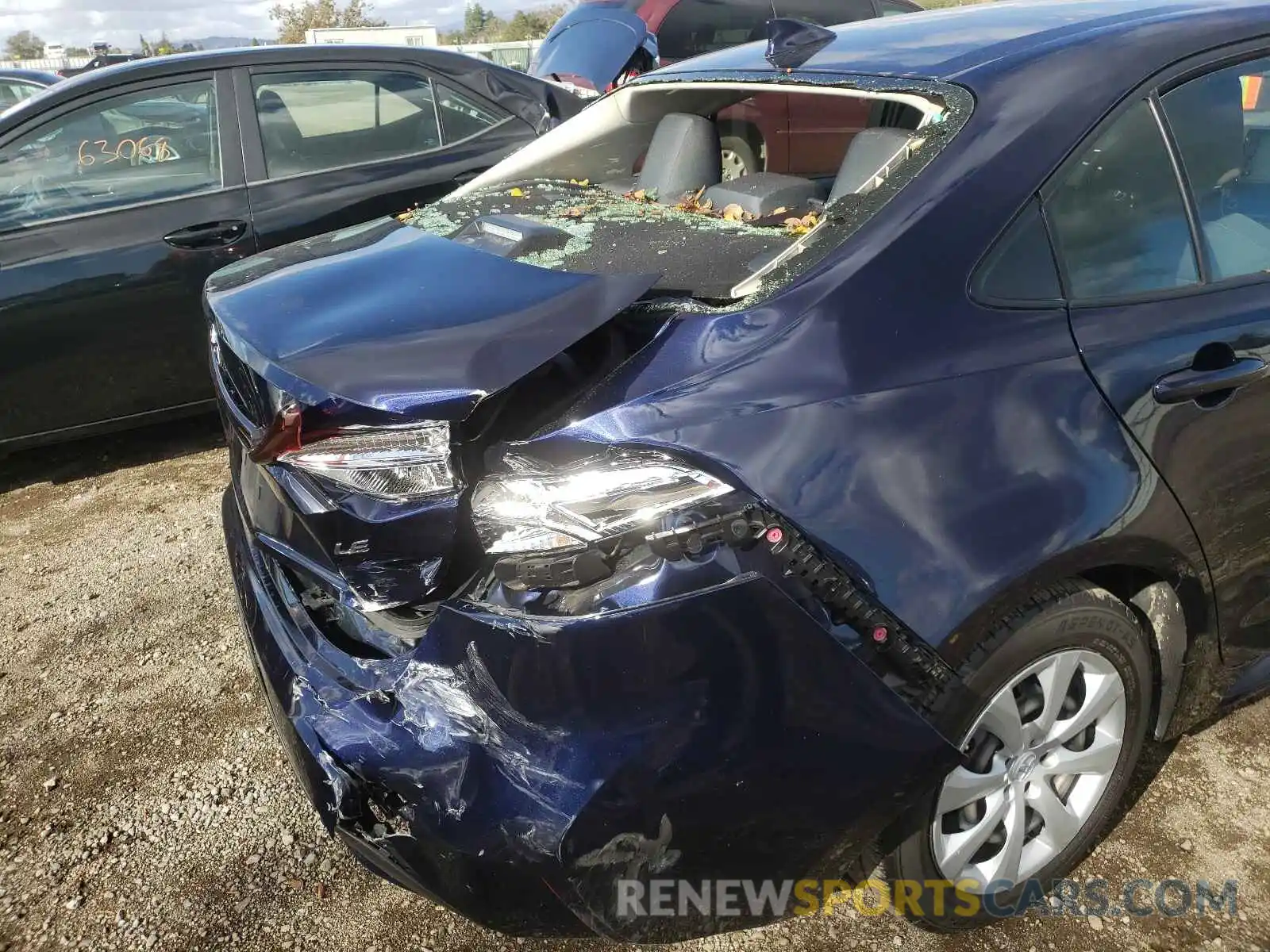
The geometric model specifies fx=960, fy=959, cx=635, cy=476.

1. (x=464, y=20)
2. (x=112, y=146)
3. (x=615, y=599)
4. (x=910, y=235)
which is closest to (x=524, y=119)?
(x=112, y=146)

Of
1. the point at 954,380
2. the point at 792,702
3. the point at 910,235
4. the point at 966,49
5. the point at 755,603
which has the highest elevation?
the point at 966,49

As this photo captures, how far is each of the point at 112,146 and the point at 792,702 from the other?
3.90 m

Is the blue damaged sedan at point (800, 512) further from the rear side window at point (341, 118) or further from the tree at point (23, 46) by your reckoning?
the tree at point (23, 46)

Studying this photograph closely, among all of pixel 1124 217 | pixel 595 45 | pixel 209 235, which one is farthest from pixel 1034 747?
pixel 595 45

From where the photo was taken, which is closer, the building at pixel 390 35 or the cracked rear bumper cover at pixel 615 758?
the cracked rear bumper cover at pixel 615 758

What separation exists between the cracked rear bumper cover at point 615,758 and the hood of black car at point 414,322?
0.37m

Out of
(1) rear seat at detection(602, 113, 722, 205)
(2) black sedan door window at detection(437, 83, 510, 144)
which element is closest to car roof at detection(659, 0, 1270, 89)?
(1) rear seat at detection(602, 113, 722, 205)

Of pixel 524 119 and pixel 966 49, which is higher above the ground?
pixel 966 49

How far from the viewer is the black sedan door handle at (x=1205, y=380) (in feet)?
5.92

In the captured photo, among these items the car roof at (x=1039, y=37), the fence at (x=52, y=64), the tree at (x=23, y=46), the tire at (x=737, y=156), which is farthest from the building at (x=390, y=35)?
the tree at (x=23, y=46)

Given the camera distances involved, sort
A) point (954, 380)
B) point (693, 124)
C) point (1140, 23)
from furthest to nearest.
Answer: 1. point (693, 124)
2. point (1140, 23)
3. point (954, 380)

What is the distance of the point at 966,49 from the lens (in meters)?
2.01

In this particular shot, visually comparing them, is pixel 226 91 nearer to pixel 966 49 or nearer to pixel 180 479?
pixel 180 479

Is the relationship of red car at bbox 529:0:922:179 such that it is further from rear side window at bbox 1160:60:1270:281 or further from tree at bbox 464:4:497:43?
tree at bbox 464:4:497:43
